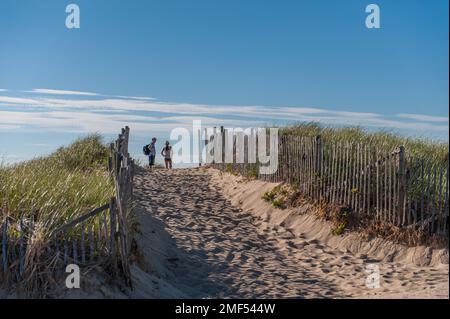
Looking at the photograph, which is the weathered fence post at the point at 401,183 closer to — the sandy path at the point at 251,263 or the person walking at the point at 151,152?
the sandy path at the point at 251,263

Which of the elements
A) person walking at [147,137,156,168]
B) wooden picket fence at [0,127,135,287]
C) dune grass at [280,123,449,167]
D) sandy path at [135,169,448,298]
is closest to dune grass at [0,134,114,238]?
wooden picket fence at [0,127,135,287]

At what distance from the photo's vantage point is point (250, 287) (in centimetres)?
878

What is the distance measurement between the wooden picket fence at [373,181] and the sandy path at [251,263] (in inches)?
48.2

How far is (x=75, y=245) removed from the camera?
7.23 m

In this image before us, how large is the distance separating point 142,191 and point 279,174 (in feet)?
13.6

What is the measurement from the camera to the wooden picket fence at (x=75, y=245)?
708 cm

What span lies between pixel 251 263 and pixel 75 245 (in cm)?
400

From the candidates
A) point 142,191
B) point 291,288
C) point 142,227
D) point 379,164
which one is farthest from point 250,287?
point 142,191

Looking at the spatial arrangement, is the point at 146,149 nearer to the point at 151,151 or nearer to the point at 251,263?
the point at 151,151

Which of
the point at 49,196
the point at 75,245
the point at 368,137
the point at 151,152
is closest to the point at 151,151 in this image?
the point at 151,152

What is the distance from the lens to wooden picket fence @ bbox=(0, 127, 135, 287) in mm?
7078

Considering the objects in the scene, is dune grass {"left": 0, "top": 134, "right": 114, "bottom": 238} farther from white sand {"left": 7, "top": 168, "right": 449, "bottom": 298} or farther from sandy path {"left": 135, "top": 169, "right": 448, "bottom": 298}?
sandy path {"left": 135, "top": 169, "right": 448, "bottom": 298}

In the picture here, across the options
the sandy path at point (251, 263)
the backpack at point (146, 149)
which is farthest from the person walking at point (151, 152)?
the sandy path at point (251, 263)
